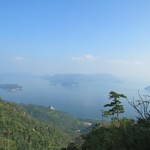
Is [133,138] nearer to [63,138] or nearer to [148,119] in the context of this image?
[148,119]

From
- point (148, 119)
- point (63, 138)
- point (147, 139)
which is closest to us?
point (147, 139)

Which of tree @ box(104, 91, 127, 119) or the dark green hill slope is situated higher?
tree @ box(104, 91, 127, 119)

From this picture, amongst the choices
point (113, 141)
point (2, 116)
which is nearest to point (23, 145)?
point (2, 116)

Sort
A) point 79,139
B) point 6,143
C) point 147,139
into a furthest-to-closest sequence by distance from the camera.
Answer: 1. point 6,143
2. point 79,139
3. point 147,139

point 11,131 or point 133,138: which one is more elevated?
point 133,138

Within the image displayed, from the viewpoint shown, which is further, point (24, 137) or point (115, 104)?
point (24, 137)

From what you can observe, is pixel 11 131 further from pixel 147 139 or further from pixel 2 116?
pixel 147 139

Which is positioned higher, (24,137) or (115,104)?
(115,104)

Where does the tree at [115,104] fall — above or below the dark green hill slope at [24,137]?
above

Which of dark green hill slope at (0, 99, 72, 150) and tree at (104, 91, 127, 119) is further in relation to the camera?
dark green hill slope at (0, 99, 72, 150)

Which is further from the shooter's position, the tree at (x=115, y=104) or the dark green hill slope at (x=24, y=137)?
the dark green hill slope at (x=24, y=137)

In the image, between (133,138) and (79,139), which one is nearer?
(133,138)
